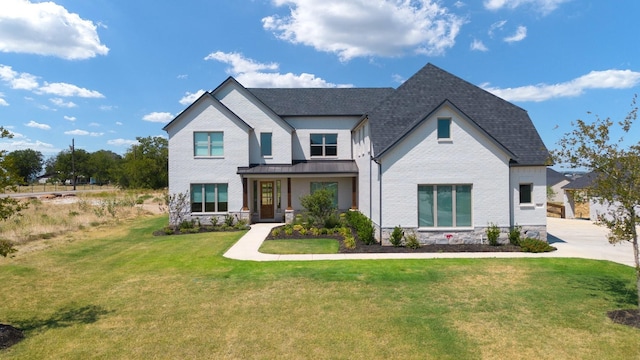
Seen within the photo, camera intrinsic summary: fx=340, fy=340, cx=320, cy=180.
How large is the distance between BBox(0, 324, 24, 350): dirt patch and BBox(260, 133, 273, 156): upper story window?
17725 mm

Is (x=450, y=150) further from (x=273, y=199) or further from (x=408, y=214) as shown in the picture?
(x=273, y=199)

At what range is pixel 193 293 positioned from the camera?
9.56m

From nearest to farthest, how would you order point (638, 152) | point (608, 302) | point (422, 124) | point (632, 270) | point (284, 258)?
point (638, 152), point (608, 302), point (632, 270), point (284, 258), point (422, 124)

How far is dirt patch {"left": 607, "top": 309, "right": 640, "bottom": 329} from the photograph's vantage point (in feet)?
24.4

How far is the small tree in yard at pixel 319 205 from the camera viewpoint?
19.6 m

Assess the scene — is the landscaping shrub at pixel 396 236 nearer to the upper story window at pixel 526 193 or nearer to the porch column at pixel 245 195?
the upper story window at pixel 526 193

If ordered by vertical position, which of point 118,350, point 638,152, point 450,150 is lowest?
point 118,350

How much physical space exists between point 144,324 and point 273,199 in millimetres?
16894

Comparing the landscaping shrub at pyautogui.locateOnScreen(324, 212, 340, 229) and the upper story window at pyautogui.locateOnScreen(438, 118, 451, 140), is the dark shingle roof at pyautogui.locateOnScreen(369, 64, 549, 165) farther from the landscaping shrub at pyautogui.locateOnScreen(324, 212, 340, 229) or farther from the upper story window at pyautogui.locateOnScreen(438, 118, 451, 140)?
the landscaping shrub at pyautogui.locateOnScreen(324, 212, 340, 229)

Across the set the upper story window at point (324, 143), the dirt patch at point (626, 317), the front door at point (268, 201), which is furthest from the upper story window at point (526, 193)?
the front door at point (268, 201)

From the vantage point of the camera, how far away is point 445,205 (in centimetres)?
1581

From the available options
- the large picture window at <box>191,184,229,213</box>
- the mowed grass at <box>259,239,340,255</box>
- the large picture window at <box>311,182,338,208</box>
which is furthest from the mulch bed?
the large picture window at <box>191,184,229,213</box>

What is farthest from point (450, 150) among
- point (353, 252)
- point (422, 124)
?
point (353, 252)

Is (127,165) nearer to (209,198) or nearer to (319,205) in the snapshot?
(209,198)
